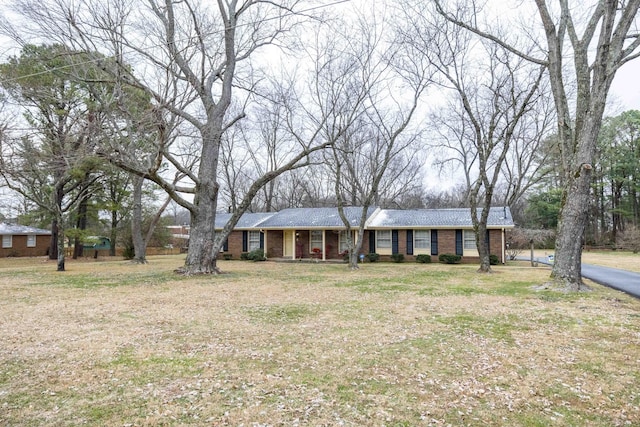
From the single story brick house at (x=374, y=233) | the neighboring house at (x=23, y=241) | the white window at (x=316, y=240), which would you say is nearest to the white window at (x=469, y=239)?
the single story brick house at (x=374, y=233)

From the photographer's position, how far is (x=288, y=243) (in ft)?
83.2

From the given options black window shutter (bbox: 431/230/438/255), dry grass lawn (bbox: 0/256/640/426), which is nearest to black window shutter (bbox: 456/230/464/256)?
black window shutter (bbox: 431/230/438/255)

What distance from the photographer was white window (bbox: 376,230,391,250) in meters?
23.1

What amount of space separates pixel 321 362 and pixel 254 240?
72.2ft

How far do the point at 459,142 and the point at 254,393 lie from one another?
1802 cm

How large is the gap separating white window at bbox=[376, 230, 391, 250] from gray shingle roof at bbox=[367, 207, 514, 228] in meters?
0.56

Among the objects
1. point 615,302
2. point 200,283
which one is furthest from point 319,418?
point 200,283

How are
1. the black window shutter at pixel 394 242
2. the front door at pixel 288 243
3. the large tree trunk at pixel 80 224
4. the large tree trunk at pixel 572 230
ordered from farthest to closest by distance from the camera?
the large tree trunk at pixel 80 224 < the front door at pixel 288 243 < the black window shutter at pixel 394 242 < the large tree trunk at pixel 572 230

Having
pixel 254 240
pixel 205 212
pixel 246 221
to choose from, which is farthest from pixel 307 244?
pixel 205 212

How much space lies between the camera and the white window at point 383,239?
23141 millimetres

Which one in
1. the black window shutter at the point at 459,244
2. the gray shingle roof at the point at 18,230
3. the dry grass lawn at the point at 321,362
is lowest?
the dry grass lawn at the point at 321,362

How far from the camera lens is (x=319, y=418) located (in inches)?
124

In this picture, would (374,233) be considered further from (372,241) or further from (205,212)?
(205,212)

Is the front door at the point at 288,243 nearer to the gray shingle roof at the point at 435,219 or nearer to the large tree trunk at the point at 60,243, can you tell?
the gray shingle roof at the point at 435,219
